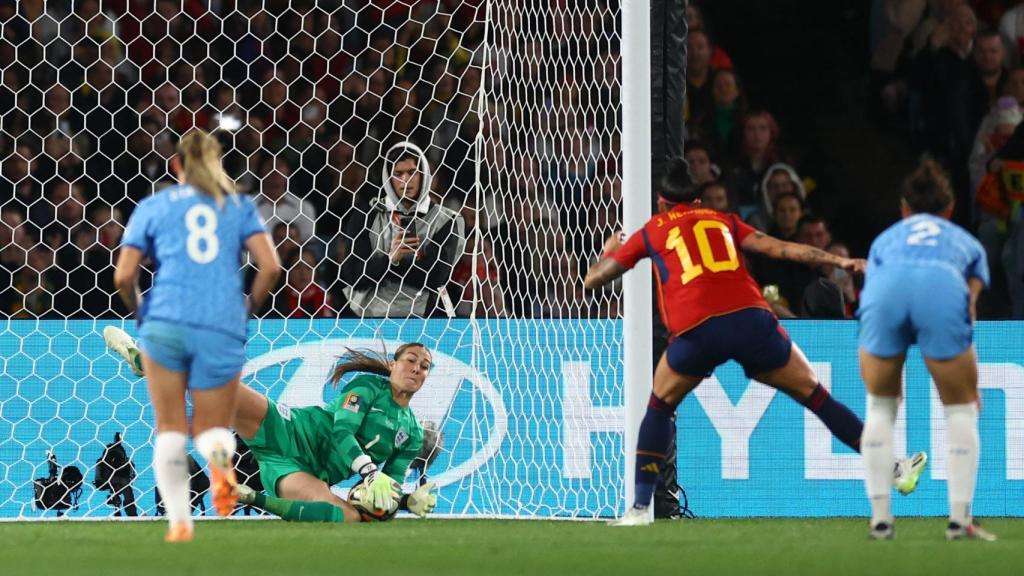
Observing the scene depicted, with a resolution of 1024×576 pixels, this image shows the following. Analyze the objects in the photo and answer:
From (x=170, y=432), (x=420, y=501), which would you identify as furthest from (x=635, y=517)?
(x=170, y=432)

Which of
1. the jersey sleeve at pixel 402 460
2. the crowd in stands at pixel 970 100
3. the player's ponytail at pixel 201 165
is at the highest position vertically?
the crowd in stands at pixel 970 100

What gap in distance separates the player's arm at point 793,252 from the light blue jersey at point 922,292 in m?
0.71

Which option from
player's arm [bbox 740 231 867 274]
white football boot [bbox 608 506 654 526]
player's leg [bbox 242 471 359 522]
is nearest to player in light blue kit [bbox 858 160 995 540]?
player's arm [bbox 740 231 867 274]

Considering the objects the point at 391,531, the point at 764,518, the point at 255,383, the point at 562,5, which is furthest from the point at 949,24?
the point at 391,531

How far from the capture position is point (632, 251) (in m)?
7.52

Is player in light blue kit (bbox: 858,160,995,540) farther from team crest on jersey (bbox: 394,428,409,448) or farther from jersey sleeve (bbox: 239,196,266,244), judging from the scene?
team crest on jersey (bbox: 394,428,409,448)

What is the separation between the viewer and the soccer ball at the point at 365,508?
815 centimetres

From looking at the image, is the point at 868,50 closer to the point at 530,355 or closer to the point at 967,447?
the point at 530,355

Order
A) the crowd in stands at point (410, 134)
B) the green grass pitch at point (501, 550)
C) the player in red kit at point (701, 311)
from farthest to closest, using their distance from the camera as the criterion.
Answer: the crowd in stands at point (410, 134) → the player in red kit at point (701, 311) → the green grass pitch at point (501, 550)

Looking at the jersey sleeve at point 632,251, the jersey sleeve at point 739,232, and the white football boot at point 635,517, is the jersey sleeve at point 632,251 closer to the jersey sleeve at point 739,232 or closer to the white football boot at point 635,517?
the jersey sleeve at point 739,232

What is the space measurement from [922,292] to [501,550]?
5.77 ft

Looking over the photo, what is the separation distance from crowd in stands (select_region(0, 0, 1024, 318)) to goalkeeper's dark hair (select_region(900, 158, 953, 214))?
256cm

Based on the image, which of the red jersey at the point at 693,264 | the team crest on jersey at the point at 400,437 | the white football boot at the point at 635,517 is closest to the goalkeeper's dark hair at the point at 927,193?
the red jersey at the point at 693,264

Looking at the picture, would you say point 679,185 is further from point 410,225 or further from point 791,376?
point 410,225
